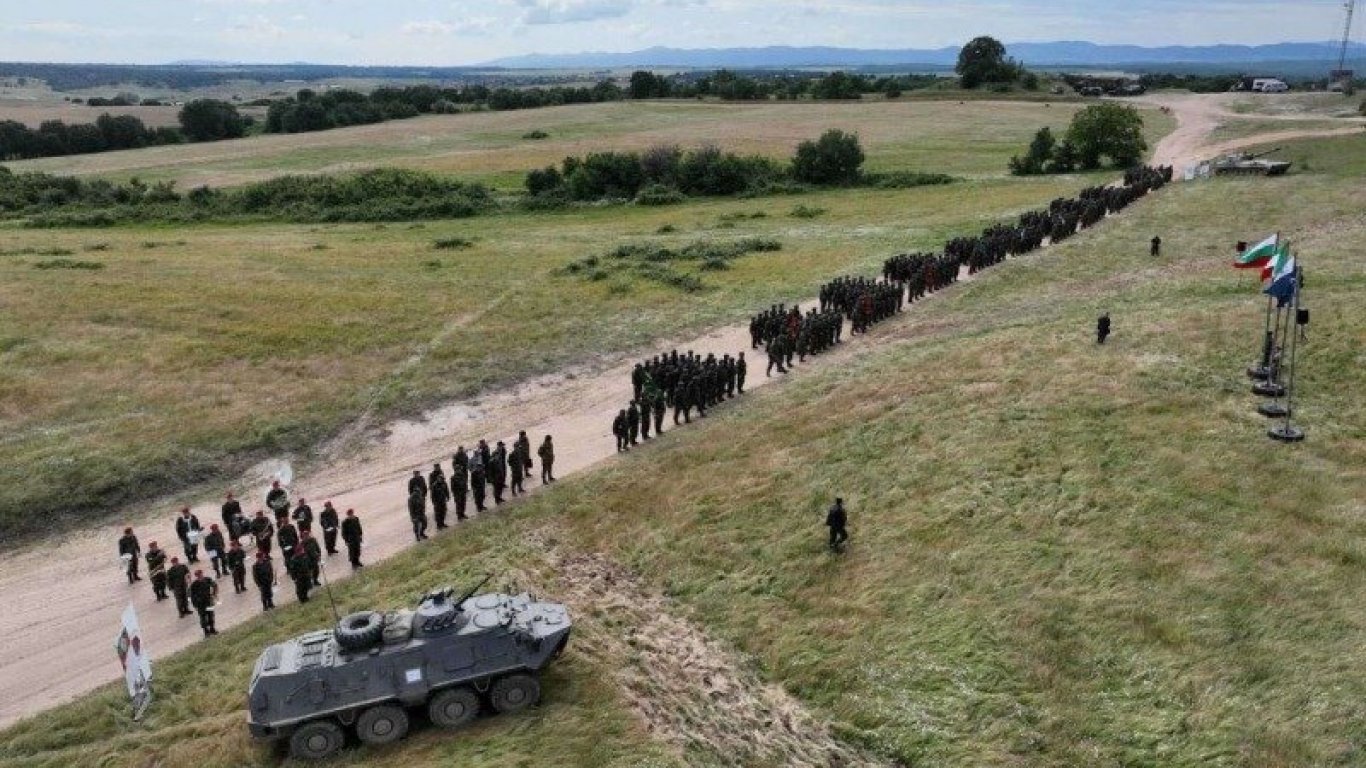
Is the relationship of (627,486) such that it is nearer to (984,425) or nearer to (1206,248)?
(984,425)

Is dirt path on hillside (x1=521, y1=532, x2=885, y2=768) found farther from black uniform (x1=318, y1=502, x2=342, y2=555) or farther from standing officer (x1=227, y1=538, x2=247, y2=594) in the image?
standing officer (x1=227, y1=538, x2=247, y2=594)

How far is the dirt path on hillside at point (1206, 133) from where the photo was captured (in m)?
73.8

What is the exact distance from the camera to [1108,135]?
70688 mm

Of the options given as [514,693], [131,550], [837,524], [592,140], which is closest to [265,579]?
[131,550]

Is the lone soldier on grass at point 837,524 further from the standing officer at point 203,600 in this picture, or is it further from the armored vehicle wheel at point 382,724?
the standing officer at point 203,600

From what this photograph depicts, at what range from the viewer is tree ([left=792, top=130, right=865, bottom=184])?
73.7 meters

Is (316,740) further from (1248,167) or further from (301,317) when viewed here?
(1248,167)

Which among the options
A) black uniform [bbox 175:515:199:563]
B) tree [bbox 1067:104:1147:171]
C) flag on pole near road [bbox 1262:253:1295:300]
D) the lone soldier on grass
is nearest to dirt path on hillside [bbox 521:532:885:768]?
the lone soldier on grass

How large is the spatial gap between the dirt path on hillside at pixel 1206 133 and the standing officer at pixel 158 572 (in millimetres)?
61303

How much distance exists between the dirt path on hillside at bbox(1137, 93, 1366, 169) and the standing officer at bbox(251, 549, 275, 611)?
6022cm

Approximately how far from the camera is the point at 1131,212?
50219mm

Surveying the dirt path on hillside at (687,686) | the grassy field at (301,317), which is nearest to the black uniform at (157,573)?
the grassy field at (301,317)

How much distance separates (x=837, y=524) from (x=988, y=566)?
2810 mm

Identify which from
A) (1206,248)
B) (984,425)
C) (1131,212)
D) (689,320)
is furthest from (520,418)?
(1131,212)
